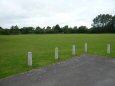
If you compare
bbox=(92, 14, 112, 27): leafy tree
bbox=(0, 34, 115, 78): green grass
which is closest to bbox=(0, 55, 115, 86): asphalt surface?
bbox=(0, 34, 115, 78): green grass

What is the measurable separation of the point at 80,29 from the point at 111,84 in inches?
3673

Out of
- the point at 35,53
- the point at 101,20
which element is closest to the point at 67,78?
the point at 35,53

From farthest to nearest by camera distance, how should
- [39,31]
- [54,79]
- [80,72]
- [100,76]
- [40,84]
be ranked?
[39,31] → [80,72] → [100,76] → [54,79] → [40,84]

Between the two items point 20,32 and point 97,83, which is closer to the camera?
point 97,83

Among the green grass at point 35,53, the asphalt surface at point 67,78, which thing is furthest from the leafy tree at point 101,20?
the asphalt surface at point 67,78

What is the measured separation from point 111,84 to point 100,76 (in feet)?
3.42

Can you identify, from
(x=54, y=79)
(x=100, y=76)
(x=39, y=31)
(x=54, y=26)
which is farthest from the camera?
(x=54, y=26)

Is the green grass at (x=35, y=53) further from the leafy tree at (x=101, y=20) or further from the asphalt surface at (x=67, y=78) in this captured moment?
the leafy tree at (x=101, y=20)

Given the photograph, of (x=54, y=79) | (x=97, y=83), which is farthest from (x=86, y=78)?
(x=54, y=79)

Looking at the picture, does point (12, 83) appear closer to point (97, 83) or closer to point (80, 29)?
point (97, 83)

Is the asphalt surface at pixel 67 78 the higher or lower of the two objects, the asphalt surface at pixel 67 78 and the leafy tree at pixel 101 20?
the lower

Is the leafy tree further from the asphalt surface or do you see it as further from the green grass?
the asphalt surface

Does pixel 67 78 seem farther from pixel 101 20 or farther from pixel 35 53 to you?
pixel 101 20

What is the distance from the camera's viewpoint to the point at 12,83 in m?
6.38
